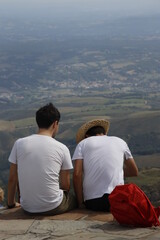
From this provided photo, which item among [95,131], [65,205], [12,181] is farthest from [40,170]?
[95,131]

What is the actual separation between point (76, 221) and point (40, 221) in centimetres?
62

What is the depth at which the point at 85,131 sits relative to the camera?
32.4 ft

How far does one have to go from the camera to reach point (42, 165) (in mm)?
8742

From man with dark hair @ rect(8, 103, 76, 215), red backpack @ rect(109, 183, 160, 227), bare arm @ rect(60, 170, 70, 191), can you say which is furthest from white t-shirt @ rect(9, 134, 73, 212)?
red backpack @ rect(109, 183, 160, 227)

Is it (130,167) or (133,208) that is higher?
(130,167)

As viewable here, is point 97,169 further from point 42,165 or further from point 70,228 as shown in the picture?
point 70,228

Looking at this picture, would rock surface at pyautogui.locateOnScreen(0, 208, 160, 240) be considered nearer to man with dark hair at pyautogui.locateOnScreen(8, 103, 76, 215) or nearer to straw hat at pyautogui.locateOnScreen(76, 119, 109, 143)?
man with dark hair at pyautogui.locateOnScreen(8, 103, 76, 215)

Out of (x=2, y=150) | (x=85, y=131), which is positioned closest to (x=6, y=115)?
(x=2, y=150)

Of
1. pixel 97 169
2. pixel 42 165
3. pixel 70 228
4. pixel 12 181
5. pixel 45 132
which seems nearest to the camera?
pixel 70 228

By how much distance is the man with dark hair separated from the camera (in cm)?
877

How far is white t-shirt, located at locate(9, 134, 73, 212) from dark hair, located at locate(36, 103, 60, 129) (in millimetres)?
261

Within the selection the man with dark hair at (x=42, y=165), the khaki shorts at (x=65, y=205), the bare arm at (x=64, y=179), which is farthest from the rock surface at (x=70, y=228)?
the bare arm at (x=64, y=179)

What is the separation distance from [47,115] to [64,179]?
1.35 meters

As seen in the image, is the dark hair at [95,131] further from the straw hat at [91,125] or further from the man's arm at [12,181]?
the man's arm at [12,181]
